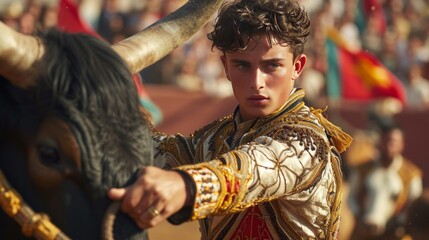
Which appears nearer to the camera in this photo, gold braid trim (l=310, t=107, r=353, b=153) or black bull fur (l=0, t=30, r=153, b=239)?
black bull fur (l=0, t=30, r=153, b=239)

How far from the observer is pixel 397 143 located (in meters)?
12.2

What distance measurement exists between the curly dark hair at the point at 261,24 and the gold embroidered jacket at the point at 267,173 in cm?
23

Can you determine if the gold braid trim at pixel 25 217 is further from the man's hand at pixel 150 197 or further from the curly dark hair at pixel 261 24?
the curly dark hair at pixel 261 24

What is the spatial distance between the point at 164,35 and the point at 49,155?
980 millimetres

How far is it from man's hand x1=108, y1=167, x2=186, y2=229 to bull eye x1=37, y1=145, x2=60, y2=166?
0.52 ft

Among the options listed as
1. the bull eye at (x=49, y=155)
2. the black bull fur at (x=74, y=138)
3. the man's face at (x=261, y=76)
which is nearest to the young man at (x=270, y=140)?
the man's face at (x=261, y=76)

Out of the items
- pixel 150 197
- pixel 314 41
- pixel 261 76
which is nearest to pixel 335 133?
pixel 261 76

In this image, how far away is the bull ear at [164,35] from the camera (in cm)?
372

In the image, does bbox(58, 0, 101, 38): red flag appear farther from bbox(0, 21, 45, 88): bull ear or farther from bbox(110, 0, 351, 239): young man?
bbox(0, 21, 45, 88): bull ear

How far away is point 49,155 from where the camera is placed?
10.1 ft

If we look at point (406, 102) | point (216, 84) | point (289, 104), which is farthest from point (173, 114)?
point (289, 104)

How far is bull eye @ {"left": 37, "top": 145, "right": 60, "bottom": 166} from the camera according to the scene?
3070mm

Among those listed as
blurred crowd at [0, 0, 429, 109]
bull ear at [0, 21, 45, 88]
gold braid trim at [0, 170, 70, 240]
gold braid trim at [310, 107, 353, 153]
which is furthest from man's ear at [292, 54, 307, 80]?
blurred crowd at [0, 0, 429, 109]

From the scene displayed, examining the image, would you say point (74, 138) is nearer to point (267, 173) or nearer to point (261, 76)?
point (267, 173)
